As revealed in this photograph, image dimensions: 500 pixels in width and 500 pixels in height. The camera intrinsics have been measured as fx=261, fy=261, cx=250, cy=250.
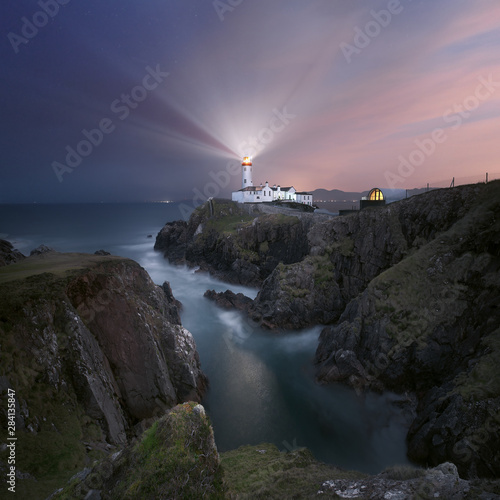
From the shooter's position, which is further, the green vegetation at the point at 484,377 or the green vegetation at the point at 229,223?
the green vegetation at the point at 229,223

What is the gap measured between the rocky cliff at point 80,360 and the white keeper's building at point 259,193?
59166 millimetres

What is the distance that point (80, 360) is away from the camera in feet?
38.9

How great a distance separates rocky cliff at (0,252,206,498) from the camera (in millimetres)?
9352

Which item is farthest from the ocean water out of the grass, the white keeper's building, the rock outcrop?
the white keeper's building

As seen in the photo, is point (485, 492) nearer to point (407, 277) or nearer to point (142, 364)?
point (142, 364)

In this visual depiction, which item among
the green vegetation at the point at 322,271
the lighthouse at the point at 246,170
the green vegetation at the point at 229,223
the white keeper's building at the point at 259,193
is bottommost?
the green vegetation at the point at 322,271

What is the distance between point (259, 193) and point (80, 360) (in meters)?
68.2

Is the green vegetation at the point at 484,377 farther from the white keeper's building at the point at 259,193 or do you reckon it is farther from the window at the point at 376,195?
the white keeper's building at the point at 259,193

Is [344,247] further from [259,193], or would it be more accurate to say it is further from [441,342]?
[259,193]

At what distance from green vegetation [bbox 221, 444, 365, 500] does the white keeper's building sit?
6595 centimetres

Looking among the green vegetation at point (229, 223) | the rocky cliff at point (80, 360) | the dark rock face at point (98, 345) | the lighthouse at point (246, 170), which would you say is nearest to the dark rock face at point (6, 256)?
the dark rock face at point (98, 345)

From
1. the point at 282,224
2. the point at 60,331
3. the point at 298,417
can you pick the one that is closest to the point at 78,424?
the point at 60,331

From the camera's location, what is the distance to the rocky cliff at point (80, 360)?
9352 mm

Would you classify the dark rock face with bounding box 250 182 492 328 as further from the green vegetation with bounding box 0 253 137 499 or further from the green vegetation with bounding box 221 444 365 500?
the green vegetation with bounding box 0 253 137 499
